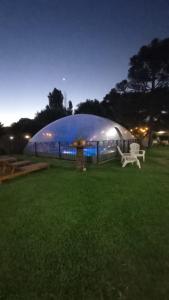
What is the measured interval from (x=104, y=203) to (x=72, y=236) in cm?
157

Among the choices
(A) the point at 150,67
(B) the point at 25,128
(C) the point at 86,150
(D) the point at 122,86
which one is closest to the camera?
(C) the point at 86,150

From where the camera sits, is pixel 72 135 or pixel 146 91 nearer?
pixel 72 135

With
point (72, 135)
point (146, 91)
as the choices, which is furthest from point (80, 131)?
point (146, 91)

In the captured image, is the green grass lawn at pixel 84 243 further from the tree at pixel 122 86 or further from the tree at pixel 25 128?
the tree at pixel 122 86

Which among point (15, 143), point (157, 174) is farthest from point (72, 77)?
point (157, 174)

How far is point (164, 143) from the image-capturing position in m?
23.1

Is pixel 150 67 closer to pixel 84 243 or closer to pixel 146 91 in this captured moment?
pixel 146 91

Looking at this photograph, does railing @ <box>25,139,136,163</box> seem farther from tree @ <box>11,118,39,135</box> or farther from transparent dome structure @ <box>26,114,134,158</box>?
tree @ <box>11,118,39,135</box>

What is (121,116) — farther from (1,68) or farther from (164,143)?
(1,68)

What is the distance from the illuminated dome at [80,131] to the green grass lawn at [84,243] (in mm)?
7234

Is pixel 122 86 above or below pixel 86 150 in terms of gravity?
above

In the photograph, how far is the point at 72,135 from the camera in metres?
12.6

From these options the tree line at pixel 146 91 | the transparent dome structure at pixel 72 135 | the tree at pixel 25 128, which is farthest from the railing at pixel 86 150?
the tree at pixel 25 128

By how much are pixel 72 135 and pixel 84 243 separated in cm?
1003
